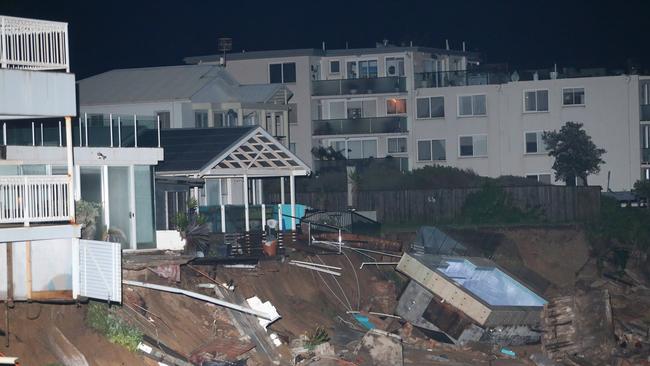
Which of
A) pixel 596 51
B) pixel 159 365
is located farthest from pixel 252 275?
pixel 596 51

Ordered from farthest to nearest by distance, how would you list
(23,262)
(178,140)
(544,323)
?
(178,140)
(544,323)
(23,262)

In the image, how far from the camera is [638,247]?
47.8 metres

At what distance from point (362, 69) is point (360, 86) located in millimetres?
1444

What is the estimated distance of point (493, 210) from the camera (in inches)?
1971

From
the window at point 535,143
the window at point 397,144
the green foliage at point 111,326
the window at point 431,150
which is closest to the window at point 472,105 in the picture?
the window at point 431,150

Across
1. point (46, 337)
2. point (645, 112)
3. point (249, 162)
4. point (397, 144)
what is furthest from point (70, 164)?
point (645, 112)

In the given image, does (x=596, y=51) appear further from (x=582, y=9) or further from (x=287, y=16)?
(x=287, y=16)

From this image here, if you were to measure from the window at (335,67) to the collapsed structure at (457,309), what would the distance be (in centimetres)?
2802

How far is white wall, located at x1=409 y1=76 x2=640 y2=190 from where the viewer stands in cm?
6003

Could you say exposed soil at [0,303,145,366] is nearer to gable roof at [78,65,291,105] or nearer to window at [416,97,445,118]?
gable roof at [78,65,291,105]

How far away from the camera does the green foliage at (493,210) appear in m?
49.9

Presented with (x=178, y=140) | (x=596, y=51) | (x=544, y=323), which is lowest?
(x=544, y=323)

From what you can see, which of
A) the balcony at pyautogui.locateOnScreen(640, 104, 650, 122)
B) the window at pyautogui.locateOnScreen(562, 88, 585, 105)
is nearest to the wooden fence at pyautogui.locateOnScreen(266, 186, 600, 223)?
the window at pyautogui.locateOnScreen(562, 88, 585, 105)

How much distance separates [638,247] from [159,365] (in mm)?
26804
